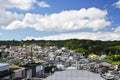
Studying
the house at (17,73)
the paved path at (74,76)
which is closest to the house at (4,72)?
the house at (17,73)

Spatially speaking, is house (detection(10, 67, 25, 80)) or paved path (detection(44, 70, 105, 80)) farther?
house (detection(10, 67, 25, 80))

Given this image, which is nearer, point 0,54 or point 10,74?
point 10,74

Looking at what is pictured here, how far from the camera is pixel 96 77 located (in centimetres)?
3322

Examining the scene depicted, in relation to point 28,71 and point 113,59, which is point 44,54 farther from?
point 28,71

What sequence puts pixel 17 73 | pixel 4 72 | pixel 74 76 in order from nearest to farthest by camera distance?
pixel 74 76, pixel 4 72, pixel 17 73

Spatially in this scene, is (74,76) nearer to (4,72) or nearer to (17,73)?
(4,72)

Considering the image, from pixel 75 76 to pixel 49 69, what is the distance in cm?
5347

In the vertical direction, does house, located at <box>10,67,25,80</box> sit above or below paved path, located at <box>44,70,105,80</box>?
below

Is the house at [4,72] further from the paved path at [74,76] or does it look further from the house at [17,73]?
the paved path at [74,76]

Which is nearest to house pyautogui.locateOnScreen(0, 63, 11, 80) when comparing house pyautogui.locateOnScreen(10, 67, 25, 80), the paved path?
house pyautogui.locateOnScreen(10, 67, 25, 80)

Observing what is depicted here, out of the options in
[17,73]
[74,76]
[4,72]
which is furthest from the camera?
[17,73]

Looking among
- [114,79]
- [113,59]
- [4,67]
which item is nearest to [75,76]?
[4,67]

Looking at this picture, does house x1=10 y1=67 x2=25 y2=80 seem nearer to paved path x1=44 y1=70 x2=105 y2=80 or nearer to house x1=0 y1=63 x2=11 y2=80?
house x1=0 y1=63 x2=11 y2=80

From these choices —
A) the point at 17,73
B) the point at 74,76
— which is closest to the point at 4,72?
the point at 17,73
